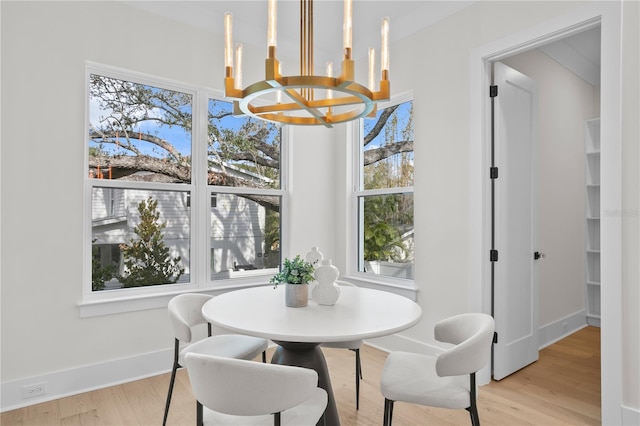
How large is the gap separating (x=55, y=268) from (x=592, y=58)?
5060 millimetres

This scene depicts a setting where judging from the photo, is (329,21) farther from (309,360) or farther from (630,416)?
(630,416)

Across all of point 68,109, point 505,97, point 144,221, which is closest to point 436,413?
point 505,97

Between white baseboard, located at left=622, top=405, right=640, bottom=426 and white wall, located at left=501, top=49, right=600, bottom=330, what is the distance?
1.54 meters

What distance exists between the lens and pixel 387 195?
12.1 feet

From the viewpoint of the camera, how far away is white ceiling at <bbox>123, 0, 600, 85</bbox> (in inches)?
119

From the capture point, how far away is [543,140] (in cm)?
366

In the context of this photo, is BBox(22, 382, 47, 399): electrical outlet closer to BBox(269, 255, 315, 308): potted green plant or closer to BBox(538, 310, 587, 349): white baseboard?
BBox(269, 255, 315, 308): potted green plant

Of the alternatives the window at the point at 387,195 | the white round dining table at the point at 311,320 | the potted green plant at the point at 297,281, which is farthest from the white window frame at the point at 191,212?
the potted green plant at the point at 297,281

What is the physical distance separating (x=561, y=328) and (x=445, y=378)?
283 cm

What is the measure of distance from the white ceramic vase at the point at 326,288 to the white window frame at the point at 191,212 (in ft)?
4.85

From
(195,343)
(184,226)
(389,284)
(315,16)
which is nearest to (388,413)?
(195,343)

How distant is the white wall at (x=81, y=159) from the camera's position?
94.7 inches

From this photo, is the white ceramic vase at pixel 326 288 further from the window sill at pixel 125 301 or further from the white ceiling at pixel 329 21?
the white ceiling at pixel 329 21

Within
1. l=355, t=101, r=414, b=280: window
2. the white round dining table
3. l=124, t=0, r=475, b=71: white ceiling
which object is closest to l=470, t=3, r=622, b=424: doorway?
l=124, t=0, r=475, b=71: white ceiling
